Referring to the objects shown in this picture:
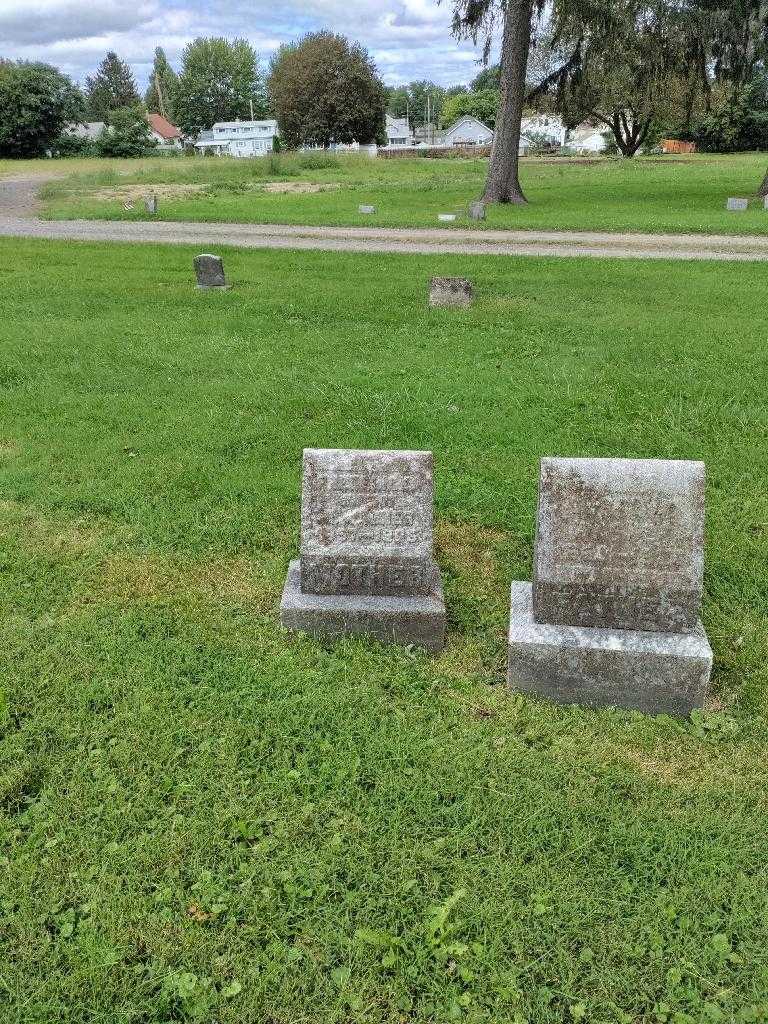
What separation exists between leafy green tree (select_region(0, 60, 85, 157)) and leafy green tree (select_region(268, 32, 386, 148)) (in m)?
18.0

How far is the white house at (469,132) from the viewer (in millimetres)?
105312

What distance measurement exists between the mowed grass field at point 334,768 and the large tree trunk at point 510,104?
20.3 metres

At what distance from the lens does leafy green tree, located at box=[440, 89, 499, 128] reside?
110 metres

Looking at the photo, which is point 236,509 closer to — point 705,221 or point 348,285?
point 348,285

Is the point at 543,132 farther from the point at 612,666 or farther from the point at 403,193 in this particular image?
the point at 612,666

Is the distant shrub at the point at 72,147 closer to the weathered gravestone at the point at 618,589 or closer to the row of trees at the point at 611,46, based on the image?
the row of trees at the point at 611,46

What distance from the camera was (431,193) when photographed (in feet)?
102

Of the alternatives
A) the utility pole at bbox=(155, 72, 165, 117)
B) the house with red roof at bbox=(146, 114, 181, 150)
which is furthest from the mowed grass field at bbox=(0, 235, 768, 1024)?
the utility pole at bbox=(155, 72, 165, 117)

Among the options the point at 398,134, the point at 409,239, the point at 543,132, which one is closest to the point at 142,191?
the point at 409,239

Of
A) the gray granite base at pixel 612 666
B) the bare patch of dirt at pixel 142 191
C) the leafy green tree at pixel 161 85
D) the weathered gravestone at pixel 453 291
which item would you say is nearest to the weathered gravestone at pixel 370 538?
the gray granite base at pixel 612 666

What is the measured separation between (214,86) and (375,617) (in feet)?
417

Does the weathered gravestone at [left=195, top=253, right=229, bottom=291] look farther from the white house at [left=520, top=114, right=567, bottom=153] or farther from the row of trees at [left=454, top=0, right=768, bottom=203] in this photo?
the white house at [left=520, top=114, right=567, bottom=153]

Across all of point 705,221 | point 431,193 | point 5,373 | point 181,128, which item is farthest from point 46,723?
point 181,128

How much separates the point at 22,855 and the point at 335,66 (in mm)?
75972
